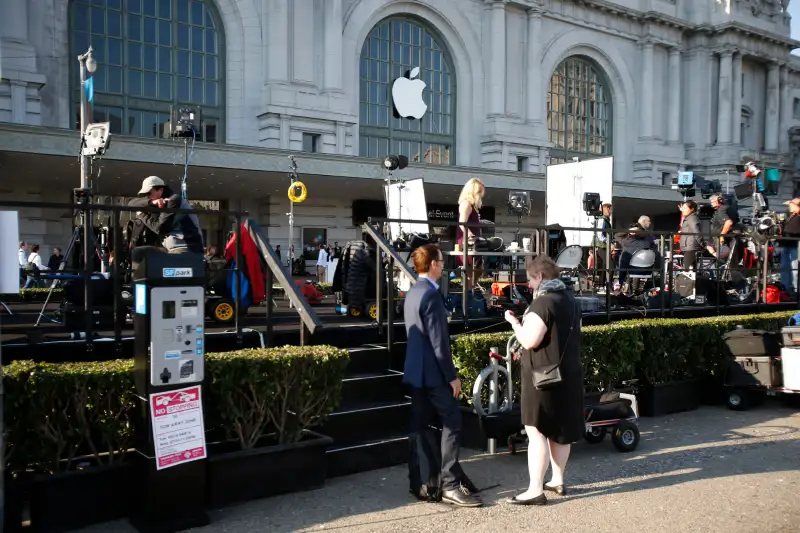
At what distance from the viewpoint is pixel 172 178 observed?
27.7m

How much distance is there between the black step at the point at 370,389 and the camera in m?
7.43

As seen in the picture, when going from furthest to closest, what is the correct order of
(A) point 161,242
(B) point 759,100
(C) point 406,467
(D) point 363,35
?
1. (B) point 759,100
2. (D) point 363,35
3. (A) point 161,242
4. (C) point 406,467

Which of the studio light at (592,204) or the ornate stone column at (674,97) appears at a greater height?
the ornate stone column at (674,97)

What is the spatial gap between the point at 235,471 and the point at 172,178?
77.7 ft

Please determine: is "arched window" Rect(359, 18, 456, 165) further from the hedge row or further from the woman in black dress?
the woman in black dress

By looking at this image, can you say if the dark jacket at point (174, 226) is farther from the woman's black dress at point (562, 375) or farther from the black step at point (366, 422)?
the woman's black dress at point (562, 375)

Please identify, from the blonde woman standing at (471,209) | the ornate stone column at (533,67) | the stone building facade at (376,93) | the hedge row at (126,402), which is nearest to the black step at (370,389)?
the hedge row at (126,402)

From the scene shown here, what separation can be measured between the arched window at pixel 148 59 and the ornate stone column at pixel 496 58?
51.1 ft

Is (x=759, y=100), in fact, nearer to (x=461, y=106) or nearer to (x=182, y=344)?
(x=461, y=106)

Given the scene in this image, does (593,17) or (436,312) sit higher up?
(593,17)

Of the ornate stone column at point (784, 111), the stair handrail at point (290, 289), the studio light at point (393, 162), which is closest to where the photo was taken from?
the stair handrail at point (290, 289)

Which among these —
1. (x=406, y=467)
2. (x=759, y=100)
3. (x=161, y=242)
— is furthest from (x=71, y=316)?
(x=759, y=100)

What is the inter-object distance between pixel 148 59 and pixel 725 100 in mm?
40682

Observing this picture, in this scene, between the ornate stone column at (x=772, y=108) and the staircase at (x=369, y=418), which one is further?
the ornate stone column at (x=772, y=108)
